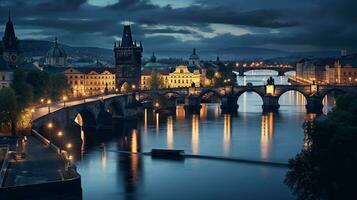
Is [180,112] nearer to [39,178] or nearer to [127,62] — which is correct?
[127,62]

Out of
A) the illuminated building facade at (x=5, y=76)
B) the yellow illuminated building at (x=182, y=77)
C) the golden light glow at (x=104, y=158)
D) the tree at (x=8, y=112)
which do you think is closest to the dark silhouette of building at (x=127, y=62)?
the yellow illuminated building at (x=182, y=77)

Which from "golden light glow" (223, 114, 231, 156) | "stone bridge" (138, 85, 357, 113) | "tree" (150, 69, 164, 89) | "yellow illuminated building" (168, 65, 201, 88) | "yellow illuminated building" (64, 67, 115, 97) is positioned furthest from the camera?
"yellow illuminated building" (168, 65, 201, 88)

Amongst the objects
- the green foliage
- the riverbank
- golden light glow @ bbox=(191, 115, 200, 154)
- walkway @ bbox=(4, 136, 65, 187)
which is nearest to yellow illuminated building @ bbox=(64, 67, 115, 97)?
golden light glow @ bbox=(191, 115, 200, 154)

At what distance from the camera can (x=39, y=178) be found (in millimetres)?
26094

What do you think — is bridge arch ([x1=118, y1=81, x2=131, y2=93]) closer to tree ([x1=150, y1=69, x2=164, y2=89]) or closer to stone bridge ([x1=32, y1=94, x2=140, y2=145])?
tree ([x1=150, y1=69, x2=164, y2=89])

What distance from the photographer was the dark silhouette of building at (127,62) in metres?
92.1

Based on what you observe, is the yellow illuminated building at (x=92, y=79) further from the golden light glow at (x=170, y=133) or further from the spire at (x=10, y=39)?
the golden light glow at (x=170, y=133)

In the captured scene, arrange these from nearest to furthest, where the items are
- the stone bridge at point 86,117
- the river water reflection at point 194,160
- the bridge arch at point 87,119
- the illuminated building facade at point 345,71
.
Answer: the river water reflection at point 194,160 < the stone bridge at point 86,117 < the bridge arch at point 87,119 < the illuminated building facade at point 345,71

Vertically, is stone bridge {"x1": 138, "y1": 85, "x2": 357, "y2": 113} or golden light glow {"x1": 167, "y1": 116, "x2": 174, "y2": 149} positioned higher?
stone bridge {"x1": 138, "y1": 85, "x2": 357, "y2": 113}

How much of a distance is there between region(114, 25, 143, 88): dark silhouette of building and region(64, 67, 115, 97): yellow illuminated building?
274cm

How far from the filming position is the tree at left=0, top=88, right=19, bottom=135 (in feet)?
128

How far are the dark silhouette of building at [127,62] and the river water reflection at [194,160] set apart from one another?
27.3m

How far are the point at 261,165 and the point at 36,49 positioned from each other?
487ft

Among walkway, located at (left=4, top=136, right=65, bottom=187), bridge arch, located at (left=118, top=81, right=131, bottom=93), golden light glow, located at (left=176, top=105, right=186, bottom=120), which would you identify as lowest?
walkway, located at (left=4, top=136, right=65, bottom=187)
